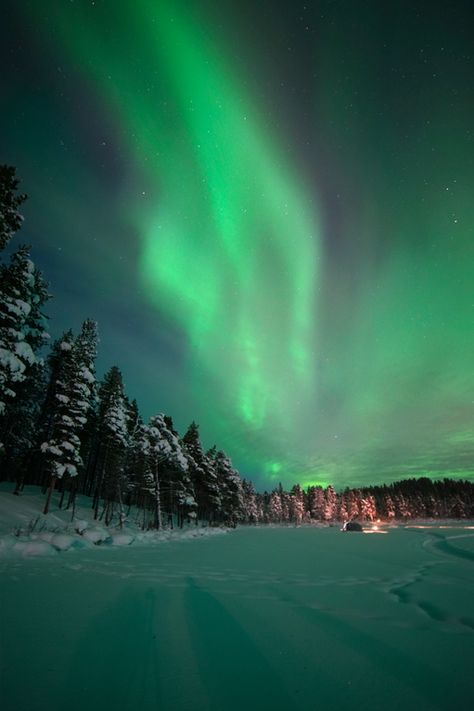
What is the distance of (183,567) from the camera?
8250 mm

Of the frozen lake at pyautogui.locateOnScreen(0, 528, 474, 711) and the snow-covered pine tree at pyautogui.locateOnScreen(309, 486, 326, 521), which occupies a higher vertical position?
the snow-covered pine tree at pyautogui.locateOnScreen(309, 486, 326, 521)

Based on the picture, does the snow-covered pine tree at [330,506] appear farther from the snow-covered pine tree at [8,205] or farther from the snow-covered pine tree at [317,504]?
the snow-covered pine tree at [8,205]

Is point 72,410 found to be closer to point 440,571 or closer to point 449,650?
point 440,571

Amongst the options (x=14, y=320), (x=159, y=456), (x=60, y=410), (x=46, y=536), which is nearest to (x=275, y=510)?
(x=159, y=456)

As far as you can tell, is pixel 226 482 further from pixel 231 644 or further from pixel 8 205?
pixel 231 644

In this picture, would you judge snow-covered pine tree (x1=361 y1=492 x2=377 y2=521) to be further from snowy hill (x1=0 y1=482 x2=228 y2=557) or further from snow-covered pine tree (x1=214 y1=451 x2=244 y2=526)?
snowy hill (x1=0 y1=482 x2=228 y2=557)

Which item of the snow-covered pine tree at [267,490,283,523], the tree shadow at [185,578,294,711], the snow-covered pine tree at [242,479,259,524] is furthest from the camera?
the snow-covered pine tree at [267,490,283,523]

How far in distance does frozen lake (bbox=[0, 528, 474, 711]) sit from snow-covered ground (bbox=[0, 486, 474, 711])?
1cm

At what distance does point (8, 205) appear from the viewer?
13953mm

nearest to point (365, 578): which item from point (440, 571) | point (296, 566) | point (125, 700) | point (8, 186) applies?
point (296, 566)

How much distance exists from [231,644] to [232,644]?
0.01 m

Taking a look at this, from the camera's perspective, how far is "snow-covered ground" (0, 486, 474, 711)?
2314 mm

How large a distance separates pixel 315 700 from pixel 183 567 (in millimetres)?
6999

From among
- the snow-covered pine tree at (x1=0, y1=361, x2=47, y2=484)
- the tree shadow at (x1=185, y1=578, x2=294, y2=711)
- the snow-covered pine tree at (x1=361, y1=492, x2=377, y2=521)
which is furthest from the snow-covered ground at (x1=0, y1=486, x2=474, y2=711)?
the snow-covered pine tree at (x1=361, y1=492, x2=377, y2=521)
